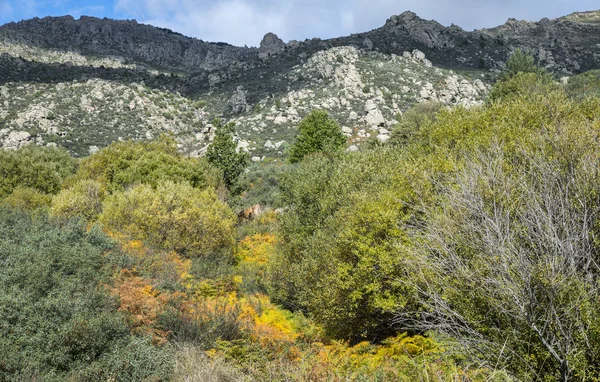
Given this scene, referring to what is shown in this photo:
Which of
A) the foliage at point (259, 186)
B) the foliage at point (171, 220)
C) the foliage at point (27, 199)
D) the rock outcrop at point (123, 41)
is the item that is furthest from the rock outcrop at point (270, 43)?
the foliage at point (171, 220)

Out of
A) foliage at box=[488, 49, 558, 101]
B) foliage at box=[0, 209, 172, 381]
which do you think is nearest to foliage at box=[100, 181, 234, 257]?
foliage at box=[0, 209, 172, 381]

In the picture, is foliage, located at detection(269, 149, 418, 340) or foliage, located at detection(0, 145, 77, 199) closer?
foliage, located at detection(269, 149, 418, 340)

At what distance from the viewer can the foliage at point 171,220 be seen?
1986 cm

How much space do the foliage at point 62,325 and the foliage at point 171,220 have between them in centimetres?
771

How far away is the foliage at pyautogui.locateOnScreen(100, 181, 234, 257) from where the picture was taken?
65.2 feet

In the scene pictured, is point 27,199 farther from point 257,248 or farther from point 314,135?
point 314,135

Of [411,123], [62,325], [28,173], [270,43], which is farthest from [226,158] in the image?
[270,43]

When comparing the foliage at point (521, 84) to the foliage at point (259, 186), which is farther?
the foliage at point (521, 84)

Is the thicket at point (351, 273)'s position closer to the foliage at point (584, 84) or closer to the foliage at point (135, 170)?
the foliage at point (135, 170)

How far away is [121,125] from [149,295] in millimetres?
50171

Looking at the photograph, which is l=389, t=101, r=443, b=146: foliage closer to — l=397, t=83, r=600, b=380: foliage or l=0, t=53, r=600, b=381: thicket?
l=0, t=53, r=600, b=381: thicket

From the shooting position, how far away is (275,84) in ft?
218

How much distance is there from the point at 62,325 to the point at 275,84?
61.8 meters

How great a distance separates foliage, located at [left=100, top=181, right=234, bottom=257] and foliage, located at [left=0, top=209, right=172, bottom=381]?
7.71 metres
